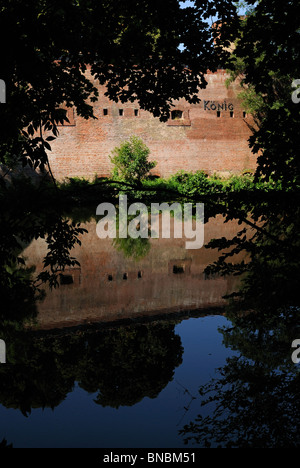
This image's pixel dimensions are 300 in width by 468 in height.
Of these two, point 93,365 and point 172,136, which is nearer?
point 93,365

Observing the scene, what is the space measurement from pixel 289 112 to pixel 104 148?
60.4 feet

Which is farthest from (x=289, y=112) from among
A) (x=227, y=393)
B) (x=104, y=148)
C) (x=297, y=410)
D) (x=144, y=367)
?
(x=104, y=148)

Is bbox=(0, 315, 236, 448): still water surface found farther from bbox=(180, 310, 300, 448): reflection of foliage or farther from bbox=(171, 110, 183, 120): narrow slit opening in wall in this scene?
bbox=(171, 110, 183, 120): narrow slit opening in wall

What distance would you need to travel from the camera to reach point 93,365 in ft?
15.3

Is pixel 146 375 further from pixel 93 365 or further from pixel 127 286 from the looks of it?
pixel 127 286

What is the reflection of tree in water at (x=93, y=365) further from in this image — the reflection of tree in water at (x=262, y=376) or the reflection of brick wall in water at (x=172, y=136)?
the reflection of brick wall in water at (x=172, y=136)

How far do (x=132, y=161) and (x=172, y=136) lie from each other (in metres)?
3.19

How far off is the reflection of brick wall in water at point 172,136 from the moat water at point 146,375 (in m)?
13.8

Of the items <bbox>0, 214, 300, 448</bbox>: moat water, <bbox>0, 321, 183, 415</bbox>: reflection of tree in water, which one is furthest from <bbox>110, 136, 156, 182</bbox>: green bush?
<bbox>0, 321, 183, 415</bbox>: reflection of tree in water

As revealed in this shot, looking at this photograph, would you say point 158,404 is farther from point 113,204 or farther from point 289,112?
point 113,204

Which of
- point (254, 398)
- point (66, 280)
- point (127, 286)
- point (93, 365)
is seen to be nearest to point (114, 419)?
point (93, 365)

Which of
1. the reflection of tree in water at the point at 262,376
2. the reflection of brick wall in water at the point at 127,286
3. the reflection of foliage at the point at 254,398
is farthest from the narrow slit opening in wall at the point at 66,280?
the reflection of tree in water at the point at 262,376

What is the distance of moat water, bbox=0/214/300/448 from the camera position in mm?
3309
